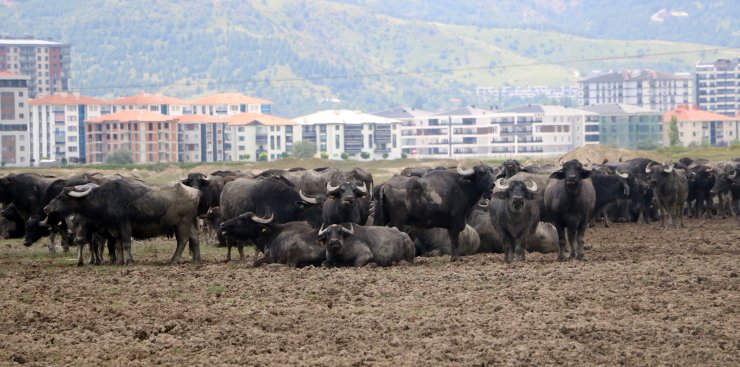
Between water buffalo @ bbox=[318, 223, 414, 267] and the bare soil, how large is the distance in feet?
1.46

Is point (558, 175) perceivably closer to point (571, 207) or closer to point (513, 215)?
point (571, 207)

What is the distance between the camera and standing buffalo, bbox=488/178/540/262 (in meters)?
24.3

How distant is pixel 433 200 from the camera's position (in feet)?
83.0

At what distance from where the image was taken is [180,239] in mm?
25000

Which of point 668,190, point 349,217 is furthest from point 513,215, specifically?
point 668,190

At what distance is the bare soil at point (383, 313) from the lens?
15.1m

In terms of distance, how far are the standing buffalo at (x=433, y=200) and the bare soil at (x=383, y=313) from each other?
0.94 metres

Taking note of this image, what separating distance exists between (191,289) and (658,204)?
1900 cm

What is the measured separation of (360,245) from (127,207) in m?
4.15

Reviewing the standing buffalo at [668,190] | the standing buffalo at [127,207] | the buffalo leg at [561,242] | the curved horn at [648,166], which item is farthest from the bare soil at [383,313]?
the curved horn at [648,166]

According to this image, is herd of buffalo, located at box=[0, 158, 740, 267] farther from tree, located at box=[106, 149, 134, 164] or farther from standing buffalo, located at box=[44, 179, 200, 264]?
tree, located at box=[106, 149, 134, 164]

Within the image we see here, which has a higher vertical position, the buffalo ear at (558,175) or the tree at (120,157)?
the buffalo ear at (558,175)

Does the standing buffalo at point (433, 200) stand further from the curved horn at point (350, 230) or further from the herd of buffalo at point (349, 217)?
the curved horn at point (350, 230)

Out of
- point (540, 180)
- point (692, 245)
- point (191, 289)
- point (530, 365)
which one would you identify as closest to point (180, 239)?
point (191, 289)
